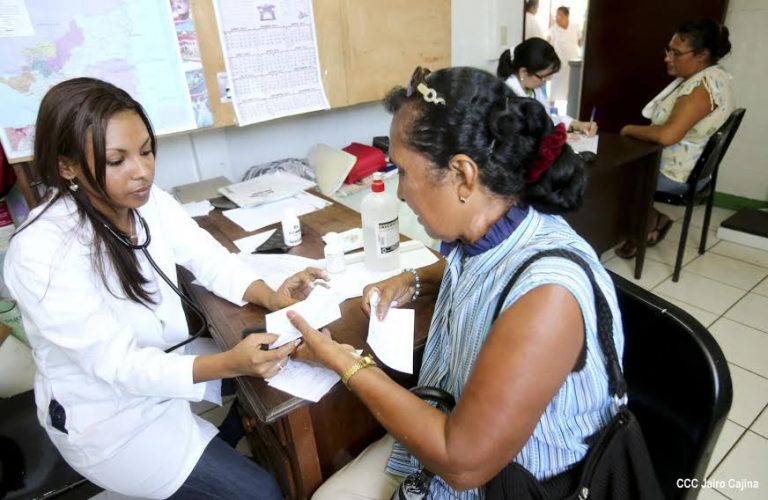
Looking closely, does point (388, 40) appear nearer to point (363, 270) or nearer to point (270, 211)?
point (270, 211)

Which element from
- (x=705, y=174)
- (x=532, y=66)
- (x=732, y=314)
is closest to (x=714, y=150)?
(x=705, y=174)

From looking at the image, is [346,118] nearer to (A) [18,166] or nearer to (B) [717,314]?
(A) [18,166]

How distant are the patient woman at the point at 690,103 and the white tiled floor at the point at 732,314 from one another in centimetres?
50

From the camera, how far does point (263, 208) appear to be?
170cm

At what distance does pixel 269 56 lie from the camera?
1900 mm

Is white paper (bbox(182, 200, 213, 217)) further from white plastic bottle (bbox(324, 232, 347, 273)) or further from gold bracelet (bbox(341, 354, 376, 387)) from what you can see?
gold bracelet (bbox(341, 354, 376, 387))

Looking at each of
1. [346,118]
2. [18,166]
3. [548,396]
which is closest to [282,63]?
[346,118]

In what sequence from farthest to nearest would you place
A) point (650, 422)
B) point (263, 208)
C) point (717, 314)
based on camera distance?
point (717, 314) < point (263, 208) < point (650, 422)

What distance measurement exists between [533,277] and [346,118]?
202 cm

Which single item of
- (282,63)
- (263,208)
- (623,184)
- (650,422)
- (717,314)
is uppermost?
(282,63)

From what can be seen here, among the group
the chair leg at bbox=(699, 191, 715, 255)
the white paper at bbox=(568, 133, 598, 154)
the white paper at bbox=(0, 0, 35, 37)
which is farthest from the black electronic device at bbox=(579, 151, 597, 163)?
the white paper at bbox=(0, 0, 35, 37)

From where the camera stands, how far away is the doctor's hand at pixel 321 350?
0.82 meters

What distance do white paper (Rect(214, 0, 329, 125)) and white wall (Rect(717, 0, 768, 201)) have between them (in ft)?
9.51

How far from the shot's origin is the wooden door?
3.42 meters
